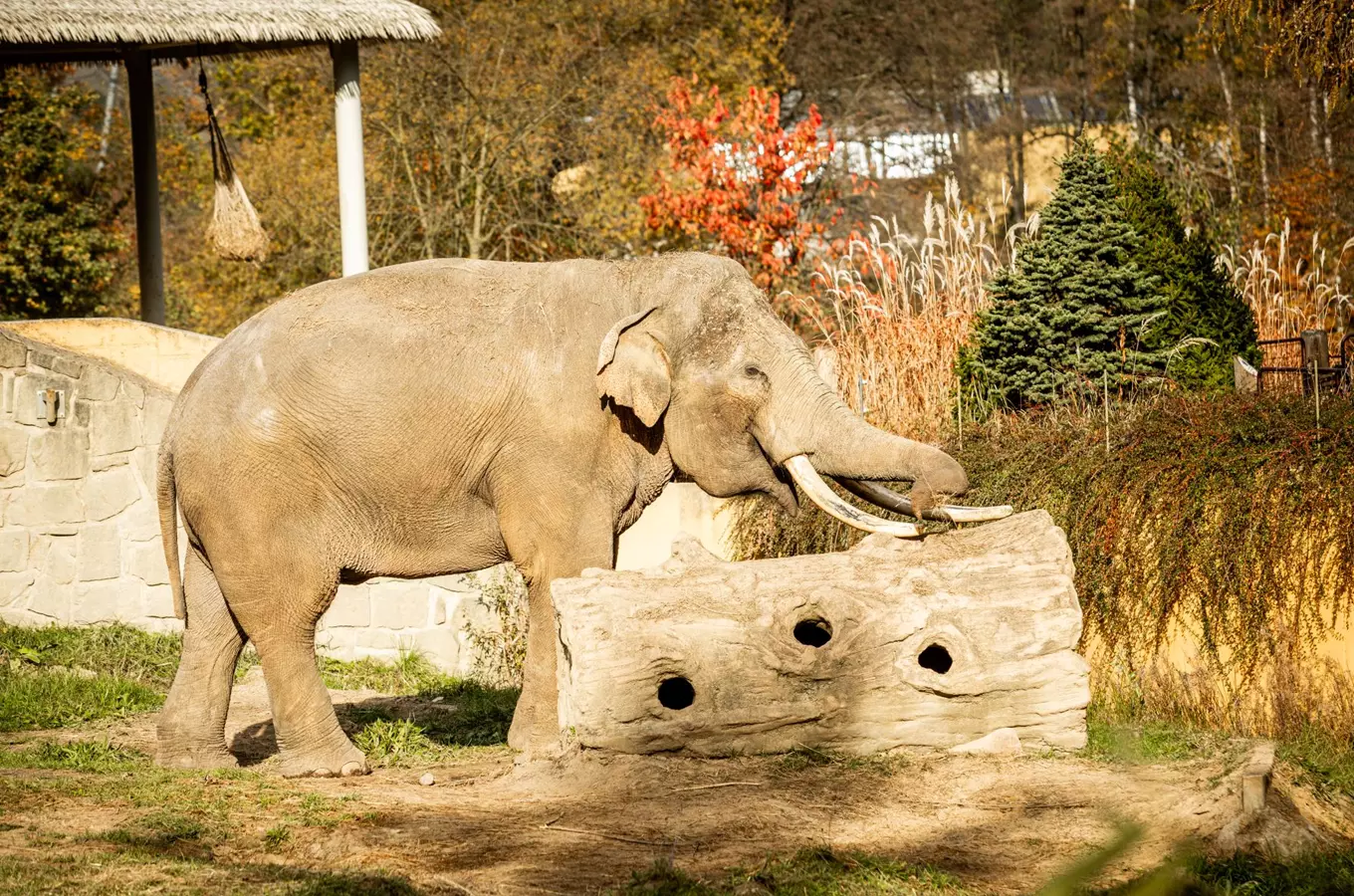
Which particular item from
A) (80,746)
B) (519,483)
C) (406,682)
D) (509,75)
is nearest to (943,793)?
(519,483)

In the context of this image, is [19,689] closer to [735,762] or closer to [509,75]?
[735,762]

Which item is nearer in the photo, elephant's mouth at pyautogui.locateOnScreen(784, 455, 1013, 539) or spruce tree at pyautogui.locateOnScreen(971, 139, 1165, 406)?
elephant's mouth at pyautogui.locateOnScreen(784, 455, 1013, 539)

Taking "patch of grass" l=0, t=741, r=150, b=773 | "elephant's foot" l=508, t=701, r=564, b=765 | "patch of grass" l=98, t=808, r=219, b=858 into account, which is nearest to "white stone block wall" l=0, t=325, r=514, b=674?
"patch of grass" l=0, t=741, r=150, b=773

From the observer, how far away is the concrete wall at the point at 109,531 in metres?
10.7

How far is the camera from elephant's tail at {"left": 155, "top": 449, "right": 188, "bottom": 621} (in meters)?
6.79

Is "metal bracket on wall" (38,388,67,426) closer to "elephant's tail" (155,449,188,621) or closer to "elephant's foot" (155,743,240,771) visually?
"elephant's tail" (155,449,188,621)

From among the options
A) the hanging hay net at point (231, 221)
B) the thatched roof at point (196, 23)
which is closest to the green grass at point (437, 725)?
the hanging hay net at point (231, 221)

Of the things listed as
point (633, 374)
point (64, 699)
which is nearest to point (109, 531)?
point (64, 699)

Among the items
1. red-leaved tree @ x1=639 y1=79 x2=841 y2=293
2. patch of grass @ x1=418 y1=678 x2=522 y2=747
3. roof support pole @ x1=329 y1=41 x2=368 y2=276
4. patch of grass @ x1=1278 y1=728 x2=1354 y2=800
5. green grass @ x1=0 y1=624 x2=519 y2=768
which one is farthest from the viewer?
red-leaved tree @ x1=639 y1=79 x2=841 y2=293

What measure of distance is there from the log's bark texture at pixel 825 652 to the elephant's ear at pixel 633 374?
625 mm

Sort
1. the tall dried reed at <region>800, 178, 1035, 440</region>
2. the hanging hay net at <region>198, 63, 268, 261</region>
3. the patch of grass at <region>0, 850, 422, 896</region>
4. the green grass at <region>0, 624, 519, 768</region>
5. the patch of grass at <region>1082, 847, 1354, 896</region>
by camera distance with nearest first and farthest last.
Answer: the patch of grass at <region>0, 850, 422, 896</region>, the patch of grass at <region>1082, 847, 1354, 896</region>, the green grass at <region>0, 624, 519, 768</region>, the tall dried reed at <region>800, 178, 1035, 440</region>, the hanging hay net at <region>198, 63, 268, 261</region>

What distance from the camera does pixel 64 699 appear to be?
8.62m

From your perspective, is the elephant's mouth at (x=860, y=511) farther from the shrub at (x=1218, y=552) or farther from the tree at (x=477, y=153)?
the tree at (x=477, y=153)

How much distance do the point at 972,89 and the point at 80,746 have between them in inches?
1186
